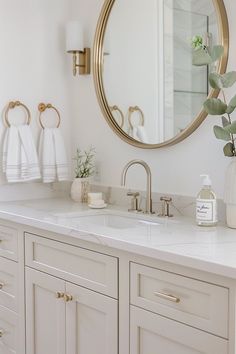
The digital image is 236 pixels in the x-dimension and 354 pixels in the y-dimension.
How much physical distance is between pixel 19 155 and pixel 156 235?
1136mm

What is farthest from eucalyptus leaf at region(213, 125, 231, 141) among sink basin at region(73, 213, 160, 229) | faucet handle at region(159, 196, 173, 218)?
sink basin at region(73, 213, 160, 229)

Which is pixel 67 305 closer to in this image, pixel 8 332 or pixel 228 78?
pixel 8 332

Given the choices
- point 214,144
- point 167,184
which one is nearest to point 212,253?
point 214,144

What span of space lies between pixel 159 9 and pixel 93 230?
1082mm

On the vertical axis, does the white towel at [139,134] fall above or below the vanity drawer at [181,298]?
above

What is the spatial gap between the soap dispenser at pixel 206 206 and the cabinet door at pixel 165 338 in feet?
1.49

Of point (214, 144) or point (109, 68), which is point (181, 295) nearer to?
point (214, 144)

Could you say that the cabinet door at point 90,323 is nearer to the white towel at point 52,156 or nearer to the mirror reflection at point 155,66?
the mirror reflection at point 155,66

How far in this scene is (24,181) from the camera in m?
2.69

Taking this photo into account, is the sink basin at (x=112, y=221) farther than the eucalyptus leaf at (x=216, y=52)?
Yes

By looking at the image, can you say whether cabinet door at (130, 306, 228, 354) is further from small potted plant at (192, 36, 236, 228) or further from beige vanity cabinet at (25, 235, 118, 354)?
small potted plant at (192, 36, 236, 228)

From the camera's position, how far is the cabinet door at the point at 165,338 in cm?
139

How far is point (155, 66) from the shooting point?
2.28m

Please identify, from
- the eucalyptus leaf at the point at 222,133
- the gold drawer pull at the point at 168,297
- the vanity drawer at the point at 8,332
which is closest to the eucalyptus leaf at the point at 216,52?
the eucalyptus leaf at the point at 222,133
